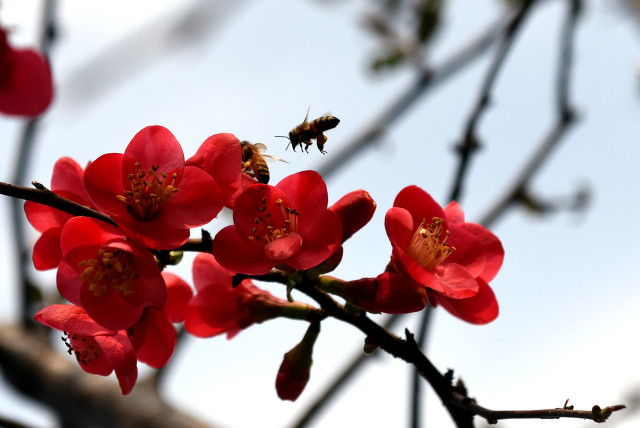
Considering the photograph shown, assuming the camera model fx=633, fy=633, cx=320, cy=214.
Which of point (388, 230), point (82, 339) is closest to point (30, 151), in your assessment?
point (82, 339)

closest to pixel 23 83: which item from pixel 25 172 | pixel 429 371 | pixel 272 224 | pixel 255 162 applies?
pixel 25 172

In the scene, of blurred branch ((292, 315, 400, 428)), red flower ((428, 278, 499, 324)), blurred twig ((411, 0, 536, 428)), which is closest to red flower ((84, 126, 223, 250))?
red flower ((428, 278, 499, 324))

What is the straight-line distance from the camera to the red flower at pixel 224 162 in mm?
911

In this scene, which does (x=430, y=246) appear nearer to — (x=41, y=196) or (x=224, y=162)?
(x=224, y=162)

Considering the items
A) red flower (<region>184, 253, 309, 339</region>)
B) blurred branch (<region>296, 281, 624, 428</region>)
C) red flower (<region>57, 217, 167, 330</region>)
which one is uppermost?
red flower (<region>184, 253, 309, 339</region>)

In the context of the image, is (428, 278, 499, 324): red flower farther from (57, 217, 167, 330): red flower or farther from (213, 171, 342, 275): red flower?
(57, 217, 167, 330): red flower

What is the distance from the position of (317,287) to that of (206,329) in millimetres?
221

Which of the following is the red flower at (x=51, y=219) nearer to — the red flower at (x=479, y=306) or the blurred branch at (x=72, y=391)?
the red flower at (x=479, y=306)

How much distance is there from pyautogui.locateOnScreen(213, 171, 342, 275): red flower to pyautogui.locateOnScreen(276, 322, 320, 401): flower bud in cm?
16

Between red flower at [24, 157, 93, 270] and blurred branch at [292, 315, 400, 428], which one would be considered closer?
red flower at [24, 157, 93, 270]

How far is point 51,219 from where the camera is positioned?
3.10 feet

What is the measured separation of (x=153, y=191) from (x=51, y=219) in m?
0.17

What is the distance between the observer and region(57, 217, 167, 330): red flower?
833 millimetres

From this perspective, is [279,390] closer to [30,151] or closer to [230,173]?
[230,173]
